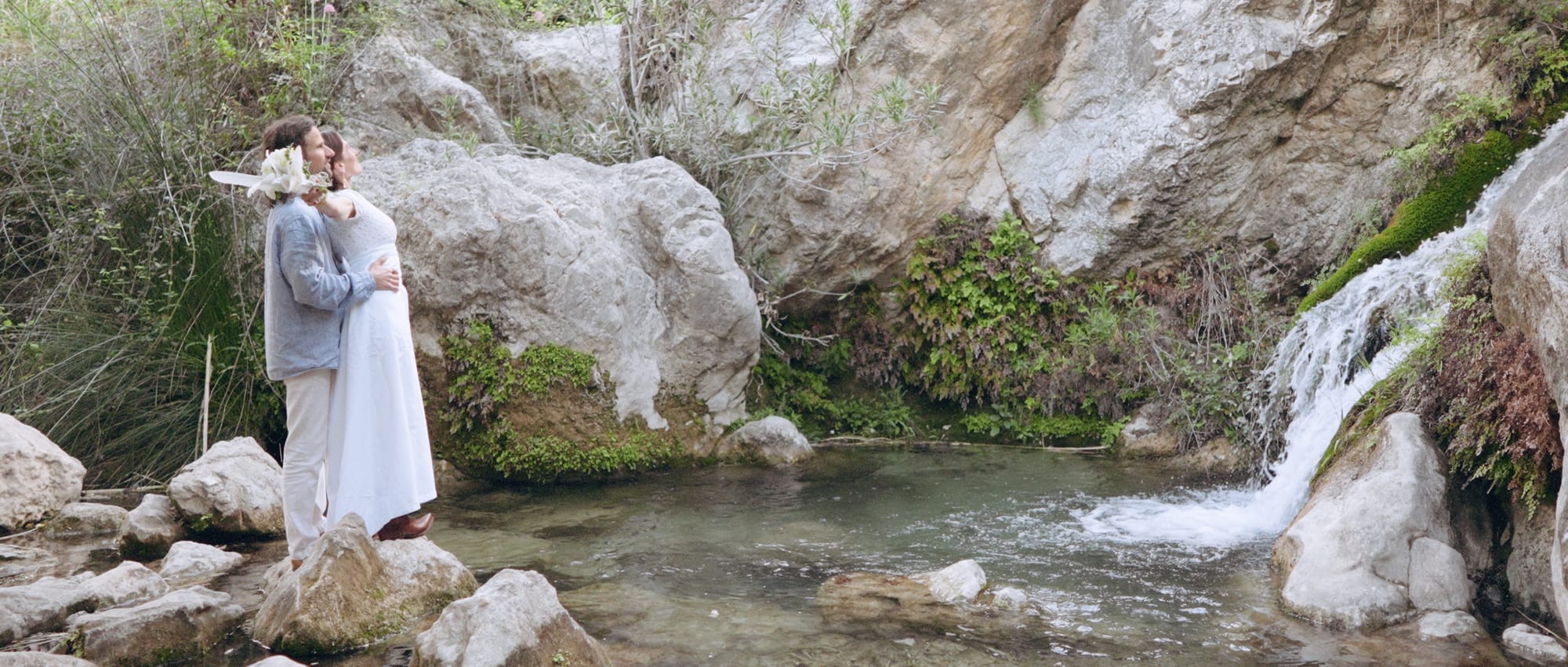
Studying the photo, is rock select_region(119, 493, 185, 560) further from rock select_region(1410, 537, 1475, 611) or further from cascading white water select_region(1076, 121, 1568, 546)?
rock select_region(1410, 537, 1475, 611)

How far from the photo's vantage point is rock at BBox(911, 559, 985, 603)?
194 inches

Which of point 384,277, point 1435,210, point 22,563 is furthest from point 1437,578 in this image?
point 22,563

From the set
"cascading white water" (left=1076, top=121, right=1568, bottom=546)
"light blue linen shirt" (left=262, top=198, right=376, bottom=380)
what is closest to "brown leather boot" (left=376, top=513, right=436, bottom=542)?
"light blue linen shirt" (left=262, top=198, right=376, bottom=380)

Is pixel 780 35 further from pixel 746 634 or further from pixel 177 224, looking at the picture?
pixel 746 634

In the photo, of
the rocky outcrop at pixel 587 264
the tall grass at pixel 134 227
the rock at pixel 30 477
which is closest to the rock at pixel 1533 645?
the rocky outcrop at pixel 587 264

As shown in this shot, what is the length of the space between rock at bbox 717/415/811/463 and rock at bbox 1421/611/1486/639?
4769 millimetres

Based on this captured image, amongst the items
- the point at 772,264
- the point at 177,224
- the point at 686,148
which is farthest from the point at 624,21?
the point at 177,224

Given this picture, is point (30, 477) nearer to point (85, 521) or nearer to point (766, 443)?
point (85, 521)

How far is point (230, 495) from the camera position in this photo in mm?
6184

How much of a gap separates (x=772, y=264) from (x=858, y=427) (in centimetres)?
164

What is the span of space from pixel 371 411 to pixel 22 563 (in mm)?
2347

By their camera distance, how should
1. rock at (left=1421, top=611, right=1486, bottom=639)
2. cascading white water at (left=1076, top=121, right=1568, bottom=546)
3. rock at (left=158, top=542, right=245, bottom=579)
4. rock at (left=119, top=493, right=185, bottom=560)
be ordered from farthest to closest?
cascading white water at (left=1076, top=121, right=1568, bottom=546) → rock at (left=119, top=493, right=185, bottom=560) → rock at (left=158, top=542, right=245, bottom=579) → rock at (left=1421, top=611, right=1486, bottom=639)

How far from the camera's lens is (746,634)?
454 centimetres

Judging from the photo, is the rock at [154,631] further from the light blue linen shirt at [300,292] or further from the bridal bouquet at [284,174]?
the bridal bouquet at [284,174]
